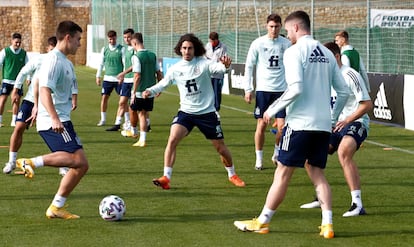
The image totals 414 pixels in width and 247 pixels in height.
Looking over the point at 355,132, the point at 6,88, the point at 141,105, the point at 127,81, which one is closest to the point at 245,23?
the point at 6,88

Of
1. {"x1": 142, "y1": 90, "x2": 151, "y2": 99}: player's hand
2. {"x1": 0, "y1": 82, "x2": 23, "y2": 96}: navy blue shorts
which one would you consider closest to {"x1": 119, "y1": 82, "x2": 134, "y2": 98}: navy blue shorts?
{"x1": 0, "y1": 82, "x2": 23, "y2": 96}: navy blue shorts

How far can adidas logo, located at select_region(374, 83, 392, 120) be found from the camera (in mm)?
20578

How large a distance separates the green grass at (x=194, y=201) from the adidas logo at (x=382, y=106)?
2.90 meters

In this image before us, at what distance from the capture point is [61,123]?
9570 mm

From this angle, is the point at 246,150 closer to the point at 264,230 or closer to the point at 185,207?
the point at 185,207

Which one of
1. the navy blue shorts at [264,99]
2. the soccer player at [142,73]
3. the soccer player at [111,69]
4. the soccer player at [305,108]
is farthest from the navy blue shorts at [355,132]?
the soccer player at [111,69]

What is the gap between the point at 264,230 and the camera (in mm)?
9148

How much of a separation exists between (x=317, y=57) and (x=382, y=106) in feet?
40.9

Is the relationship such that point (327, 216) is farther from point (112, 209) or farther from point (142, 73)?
point (142, 73)

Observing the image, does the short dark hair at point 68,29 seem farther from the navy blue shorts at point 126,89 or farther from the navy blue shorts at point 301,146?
the navy blue shorts at point 126,89

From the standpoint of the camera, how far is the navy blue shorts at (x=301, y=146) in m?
8.79

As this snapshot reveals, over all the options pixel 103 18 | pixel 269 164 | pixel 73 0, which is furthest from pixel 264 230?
pixel 73 0

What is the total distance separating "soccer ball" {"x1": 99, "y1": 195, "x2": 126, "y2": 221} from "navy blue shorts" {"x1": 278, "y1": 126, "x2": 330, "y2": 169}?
6.15 ft

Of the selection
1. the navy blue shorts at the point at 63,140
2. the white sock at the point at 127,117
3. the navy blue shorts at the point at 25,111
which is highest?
the navy blue shorts at the point at 63,140
